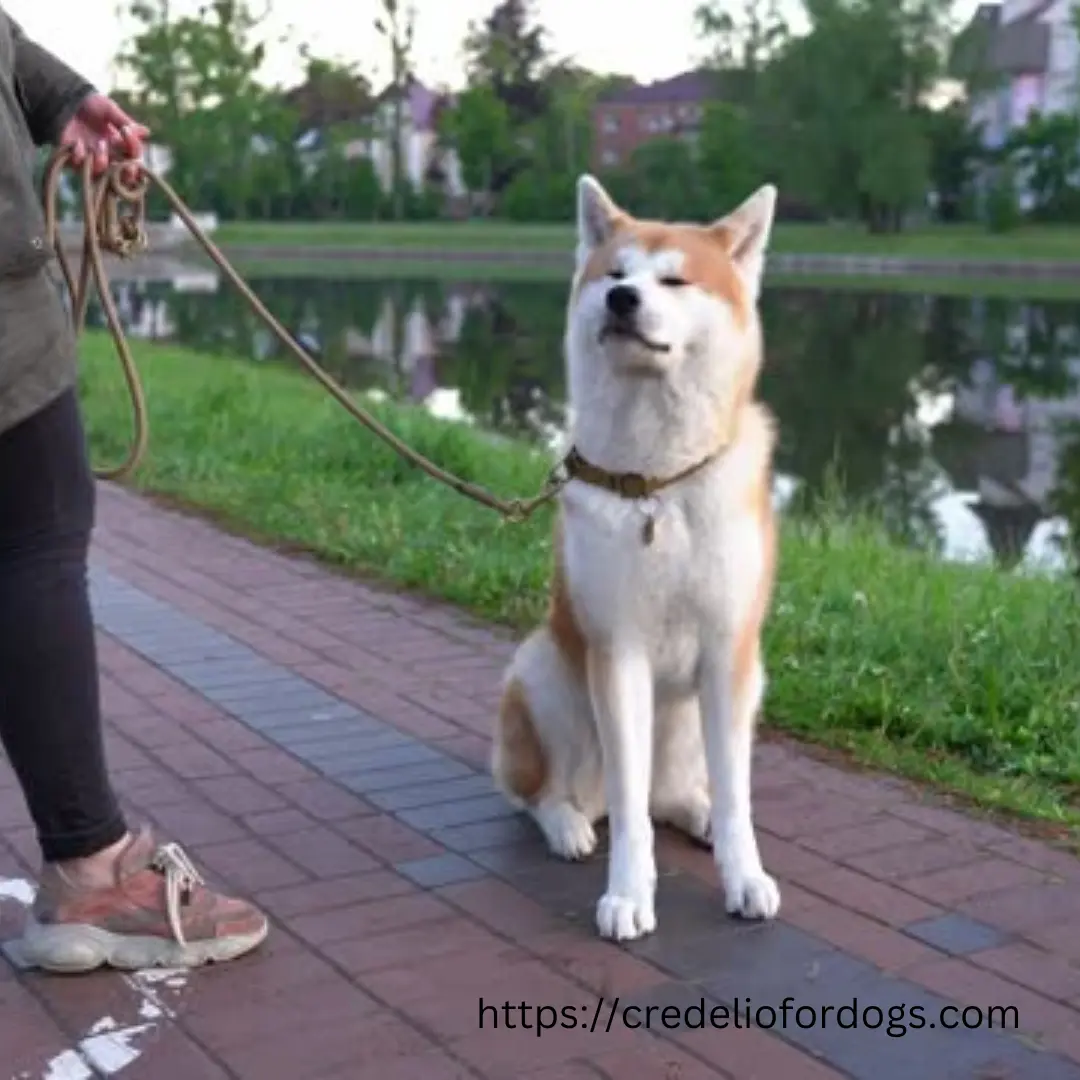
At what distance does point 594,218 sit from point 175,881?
167 centimetres

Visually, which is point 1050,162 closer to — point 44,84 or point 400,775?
point 400,775

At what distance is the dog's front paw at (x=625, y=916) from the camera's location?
336cm

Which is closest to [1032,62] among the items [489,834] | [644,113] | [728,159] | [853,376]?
[644,113]

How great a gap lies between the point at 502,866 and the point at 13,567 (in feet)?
4.52

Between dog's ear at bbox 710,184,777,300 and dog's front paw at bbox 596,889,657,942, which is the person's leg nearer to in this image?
dog's front paw at bbox 596,889,657,942

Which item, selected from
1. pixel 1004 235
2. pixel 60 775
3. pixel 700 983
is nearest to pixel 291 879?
pixel 60 775

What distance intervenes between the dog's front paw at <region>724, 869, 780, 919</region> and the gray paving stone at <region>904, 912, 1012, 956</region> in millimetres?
288

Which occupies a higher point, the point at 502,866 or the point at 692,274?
the point at 692,274

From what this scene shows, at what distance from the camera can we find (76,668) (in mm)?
3156

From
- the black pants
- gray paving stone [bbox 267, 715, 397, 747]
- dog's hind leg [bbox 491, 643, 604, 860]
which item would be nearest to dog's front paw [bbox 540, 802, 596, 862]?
dog's hind leg [bbox 491, 643, 604, 860]

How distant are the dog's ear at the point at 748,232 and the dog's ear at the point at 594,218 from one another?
0.72ft

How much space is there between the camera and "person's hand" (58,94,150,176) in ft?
10.7

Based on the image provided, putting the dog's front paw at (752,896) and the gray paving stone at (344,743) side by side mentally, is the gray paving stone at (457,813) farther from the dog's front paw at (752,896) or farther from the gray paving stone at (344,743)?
the dog's front paw at (752,896)

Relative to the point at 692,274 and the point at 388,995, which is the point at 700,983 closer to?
the point at 388,995
